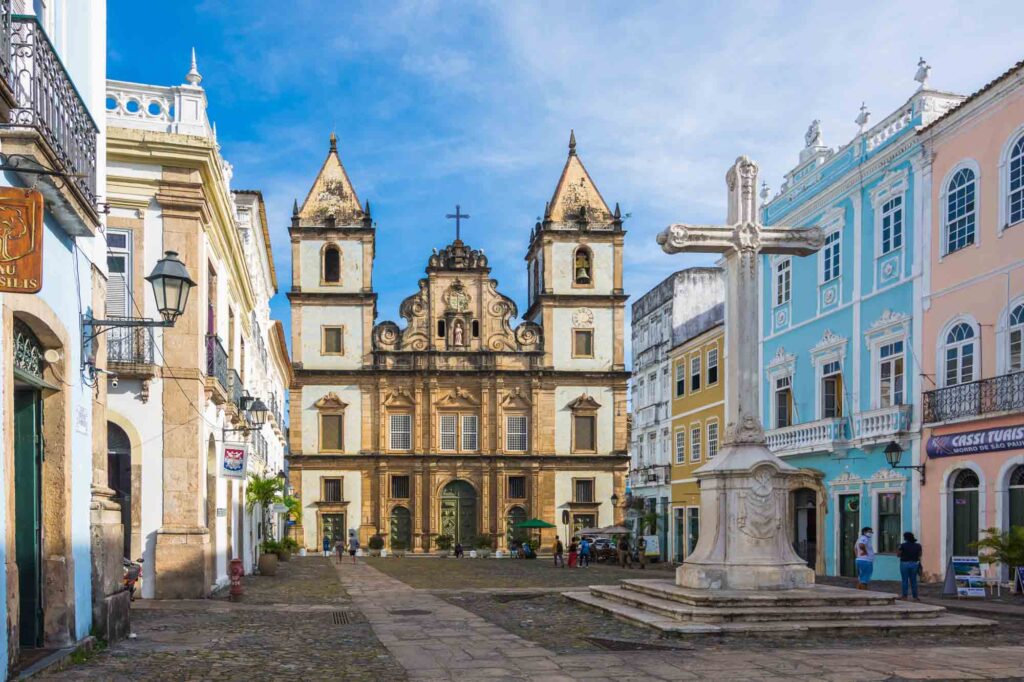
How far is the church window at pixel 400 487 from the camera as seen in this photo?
181ft

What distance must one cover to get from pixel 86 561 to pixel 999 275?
17.2 metres

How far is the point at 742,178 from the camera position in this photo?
16562 millimetres

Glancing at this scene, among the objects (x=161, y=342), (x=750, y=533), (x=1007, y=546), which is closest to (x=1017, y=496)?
(x=1007, y=546)

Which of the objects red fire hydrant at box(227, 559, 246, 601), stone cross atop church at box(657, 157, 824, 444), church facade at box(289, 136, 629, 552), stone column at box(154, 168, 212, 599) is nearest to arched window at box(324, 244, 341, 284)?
church facade at box(289, 136, 629, 552)

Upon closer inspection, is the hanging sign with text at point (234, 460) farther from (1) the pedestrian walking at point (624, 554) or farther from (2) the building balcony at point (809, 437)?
(1) the pedestrian walking at point (624, 554)

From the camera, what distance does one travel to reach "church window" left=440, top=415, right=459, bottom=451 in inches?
2196

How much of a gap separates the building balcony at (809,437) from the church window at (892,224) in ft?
14.0

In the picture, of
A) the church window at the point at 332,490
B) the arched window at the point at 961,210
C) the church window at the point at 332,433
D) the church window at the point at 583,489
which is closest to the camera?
the arched window at the point at 961,210

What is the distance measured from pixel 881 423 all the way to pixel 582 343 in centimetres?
3187

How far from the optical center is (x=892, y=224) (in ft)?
82.0

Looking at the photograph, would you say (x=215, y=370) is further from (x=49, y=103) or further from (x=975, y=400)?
(x=975, y=400)

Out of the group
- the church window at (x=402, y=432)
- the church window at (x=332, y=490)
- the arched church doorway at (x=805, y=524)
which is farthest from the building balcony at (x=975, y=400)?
the church window at (x=332, y=490)

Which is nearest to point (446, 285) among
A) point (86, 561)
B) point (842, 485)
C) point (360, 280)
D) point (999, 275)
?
point (360, 280)

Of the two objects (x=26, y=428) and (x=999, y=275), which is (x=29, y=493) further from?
(x=999, y=275)
